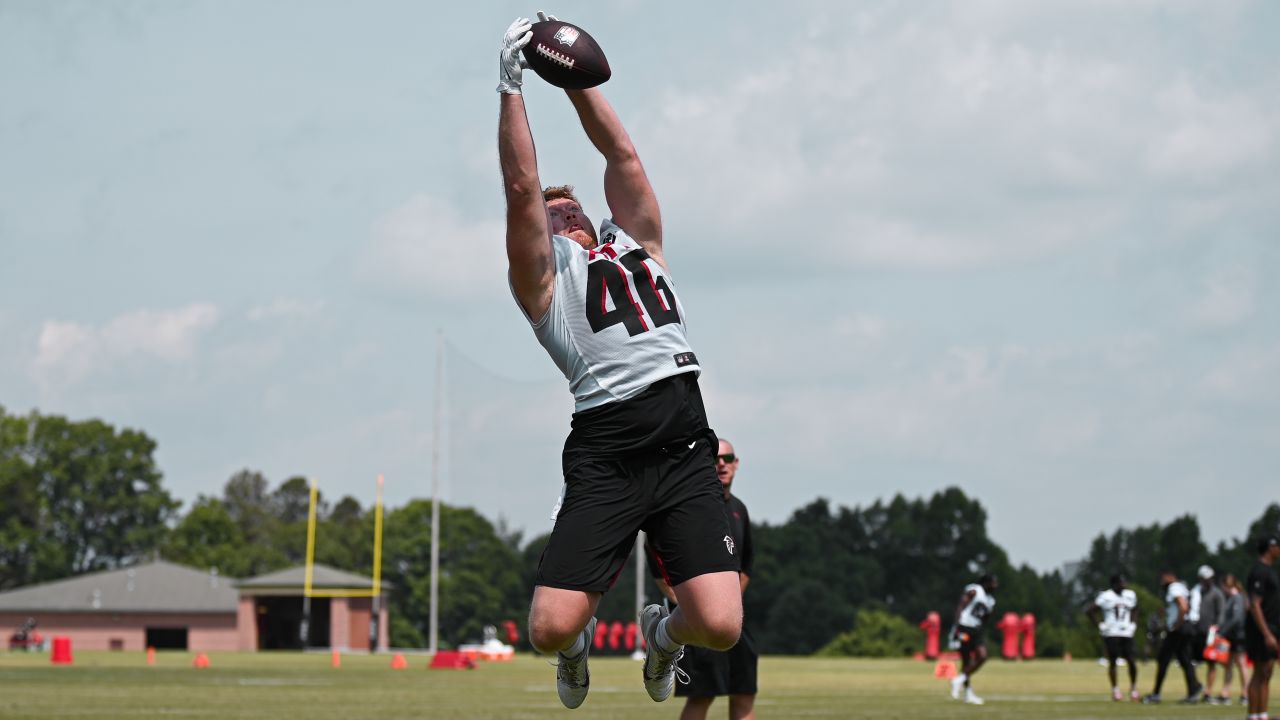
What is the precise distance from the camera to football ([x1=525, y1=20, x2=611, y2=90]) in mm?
6887

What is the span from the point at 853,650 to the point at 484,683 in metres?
58.0

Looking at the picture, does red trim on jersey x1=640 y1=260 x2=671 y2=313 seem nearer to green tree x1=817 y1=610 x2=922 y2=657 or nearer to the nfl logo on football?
the nfl logo on football

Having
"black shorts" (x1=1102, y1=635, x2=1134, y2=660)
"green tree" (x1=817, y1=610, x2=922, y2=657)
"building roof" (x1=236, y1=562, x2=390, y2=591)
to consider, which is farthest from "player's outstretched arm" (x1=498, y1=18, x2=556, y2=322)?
"green tree" (x1=817, y1=610, x2=922, y2=657)

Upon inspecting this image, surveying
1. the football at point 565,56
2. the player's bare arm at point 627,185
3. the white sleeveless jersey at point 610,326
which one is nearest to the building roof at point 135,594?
the player's bare arm at point 627,185

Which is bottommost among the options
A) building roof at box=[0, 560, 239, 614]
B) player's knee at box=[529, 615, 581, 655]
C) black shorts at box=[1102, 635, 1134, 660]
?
building roof at box=[0, 560, 239, 614]

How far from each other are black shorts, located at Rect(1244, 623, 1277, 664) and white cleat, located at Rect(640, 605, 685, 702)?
9355 millimetres

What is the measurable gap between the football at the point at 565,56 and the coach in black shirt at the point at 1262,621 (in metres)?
11.0

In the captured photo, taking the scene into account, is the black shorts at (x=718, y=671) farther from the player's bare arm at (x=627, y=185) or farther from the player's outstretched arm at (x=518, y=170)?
the player's outstretched arm at (x=518, y=170)

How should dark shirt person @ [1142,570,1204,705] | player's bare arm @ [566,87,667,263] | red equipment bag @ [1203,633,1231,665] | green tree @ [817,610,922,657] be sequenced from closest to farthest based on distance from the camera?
player's bare arm @ [566,87,667,263], red equipment bag @ [1203,633,1231,665], dark shirt person @ [1142,570,1204,705], green tree @ [817,610,922,657]

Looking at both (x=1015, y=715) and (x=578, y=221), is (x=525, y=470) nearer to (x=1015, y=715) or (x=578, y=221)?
(x=1015, y=715)

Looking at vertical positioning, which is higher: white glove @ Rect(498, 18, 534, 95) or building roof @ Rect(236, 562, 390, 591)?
white glove @ Rect(498, 18, 534, 95)

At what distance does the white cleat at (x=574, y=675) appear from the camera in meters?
7.71

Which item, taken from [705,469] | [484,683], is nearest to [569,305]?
[705,469]

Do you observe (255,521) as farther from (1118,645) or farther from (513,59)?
(513,59)
